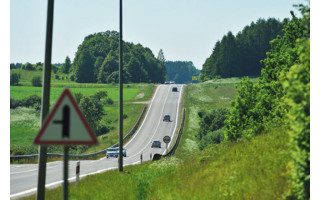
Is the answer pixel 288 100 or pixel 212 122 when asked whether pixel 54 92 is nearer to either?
pixel 212 122

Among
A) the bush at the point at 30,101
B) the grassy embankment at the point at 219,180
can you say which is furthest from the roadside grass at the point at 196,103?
the grassy embankment at the point at 219,180

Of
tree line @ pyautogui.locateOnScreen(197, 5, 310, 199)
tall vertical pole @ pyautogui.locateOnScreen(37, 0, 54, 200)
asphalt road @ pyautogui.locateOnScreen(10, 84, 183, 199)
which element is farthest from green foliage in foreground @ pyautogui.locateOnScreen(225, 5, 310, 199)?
asphalt road @ pyautogui.locateOnScreen(10, 84, 183, 199)

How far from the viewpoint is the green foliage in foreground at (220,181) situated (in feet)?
32.5

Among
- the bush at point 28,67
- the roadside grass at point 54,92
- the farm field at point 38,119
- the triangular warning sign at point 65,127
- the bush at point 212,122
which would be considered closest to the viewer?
the triangular warning sign at point 65,127

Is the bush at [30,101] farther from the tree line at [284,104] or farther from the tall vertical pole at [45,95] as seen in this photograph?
the tall vertical pole at [45,95]

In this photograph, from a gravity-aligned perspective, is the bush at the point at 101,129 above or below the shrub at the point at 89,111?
below

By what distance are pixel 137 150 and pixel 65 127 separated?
54.3 metres

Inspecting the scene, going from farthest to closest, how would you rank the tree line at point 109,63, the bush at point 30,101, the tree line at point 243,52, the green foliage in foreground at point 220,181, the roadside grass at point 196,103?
1. the tree line at point 109,63
2. the tree line at point 243,52
3. the bush at point 30,101
4. the roadside grass at point 196,103
5. the green foliage in foreground at point 220,181

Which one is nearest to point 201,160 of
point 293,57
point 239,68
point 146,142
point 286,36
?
point 293,57

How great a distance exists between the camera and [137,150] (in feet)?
196

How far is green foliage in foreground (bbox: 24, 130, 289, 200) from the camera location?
9.91 meters

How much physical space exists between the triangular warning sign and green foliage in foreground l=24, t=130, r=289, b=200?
4464 millimetres

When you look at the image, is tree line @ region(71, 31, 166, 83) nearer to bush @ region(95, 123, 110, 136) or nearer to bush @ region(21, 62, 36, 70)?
bush @ region(21, 62, 36, 70)

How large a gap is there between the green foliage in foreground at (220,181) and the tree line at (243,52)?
5823 inches
